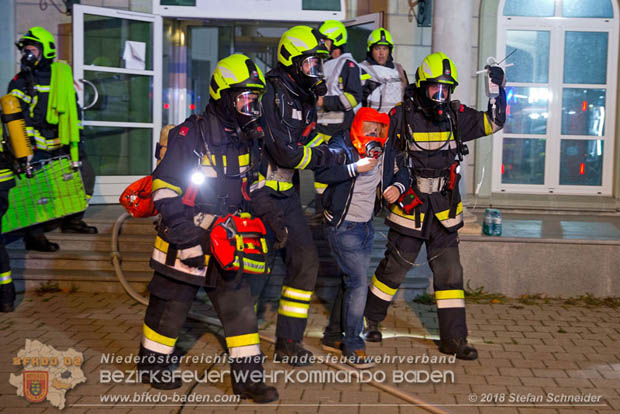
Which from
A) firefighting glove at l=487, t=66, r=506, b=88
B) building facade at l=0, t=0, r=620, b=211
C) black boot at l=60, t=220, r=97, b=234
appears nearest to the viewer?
firefighting glove at l=487, t=66, r=506, b=88

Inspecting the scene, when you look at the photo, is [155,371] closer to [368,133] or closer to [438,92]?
[368,133]

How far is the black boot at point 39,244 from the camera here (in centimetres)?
761

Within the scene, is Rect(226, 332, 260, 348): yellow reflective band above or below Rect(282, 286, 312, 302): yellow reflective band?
below

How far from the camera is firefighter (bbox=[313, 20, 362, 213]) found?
6531mm

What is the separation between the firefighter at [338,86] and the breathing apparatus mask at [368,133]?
122 cm

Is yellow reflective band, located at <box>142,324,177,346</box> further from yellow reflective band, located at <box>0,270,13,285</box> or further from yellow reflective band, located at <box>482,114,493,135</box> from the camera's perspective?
yellow reflective band, located at <box>482,114,493,135</box>

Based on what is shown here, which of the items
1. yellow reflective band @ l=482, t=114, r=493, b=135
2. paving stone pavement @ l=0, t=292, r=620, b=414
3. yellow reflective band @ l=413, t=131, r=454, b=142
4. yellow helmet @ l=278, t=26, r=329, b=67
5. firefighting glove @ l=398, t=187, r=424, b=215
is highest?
yellow helmet @ l=278, t=26, r=329, b=67

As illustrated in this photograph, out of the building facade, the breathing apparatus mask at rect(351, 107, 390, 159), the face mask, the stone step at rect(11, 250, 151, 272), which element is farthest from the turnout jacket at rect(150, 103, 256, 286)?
the building facade

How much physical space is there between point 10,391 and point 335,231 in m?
2.42

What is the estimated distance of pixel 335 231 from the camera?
5.39m

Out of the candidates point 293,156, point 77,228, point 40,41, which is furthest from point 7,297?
point 293,156

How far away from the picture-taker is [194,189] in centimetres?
454

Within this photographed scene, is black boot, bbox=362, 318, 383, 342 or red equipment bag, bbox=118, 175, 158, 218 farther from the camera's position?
black boot, bbox=362, 318, 383, 342

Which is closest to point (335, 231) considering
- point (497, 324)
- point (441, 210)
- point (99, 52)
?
point (441, 210)
